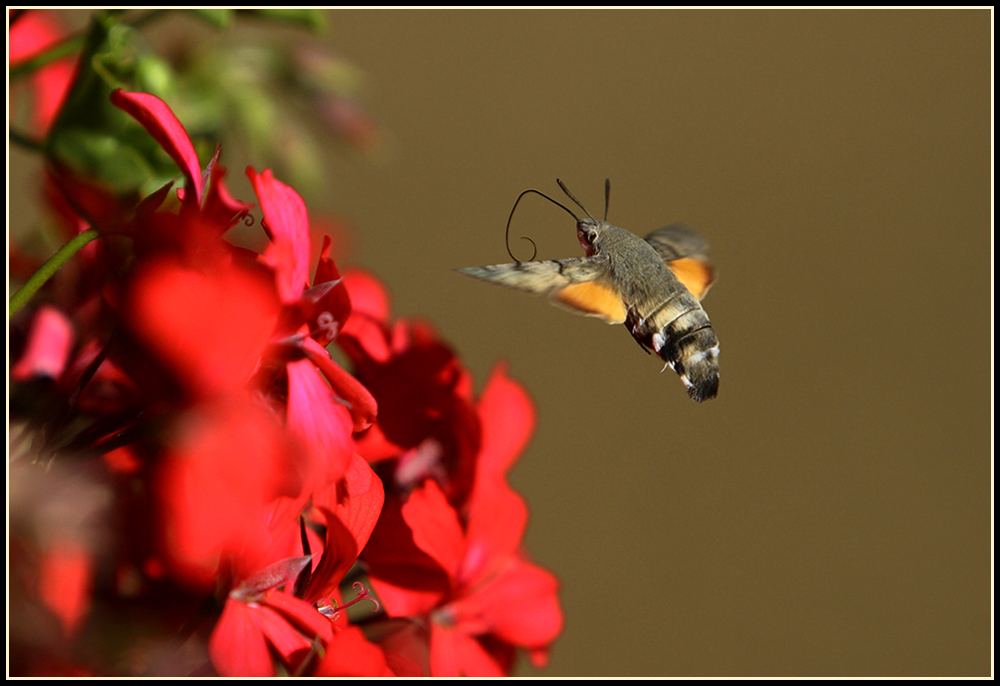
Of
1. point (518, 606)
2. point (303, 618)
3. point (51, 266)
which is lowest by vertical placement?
point (518, 606)

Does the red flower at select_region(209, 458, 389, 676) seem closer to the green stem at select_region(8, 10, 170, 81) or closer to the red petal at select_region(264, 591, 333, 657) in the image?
the red petal at select_region(264, 591, 333, 657)

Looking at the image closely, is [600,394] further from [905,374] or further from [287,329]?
[287,329]

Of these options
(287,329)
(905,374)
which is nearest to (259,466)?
(287,329)

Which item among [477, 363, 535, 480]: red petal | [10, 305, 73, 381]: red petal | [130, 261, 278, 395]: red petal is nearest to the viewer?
[130, 261, 278, 395]: red petal

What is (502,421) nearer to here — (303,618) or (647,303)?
(647,303)

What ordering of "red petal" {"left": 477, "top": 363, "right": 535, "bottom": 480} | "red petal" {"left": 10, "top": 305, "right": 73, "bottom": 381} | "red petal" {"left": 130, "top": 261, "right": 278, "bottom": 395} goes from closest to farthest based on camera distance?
"red petal" {"left": 130, "top": 261, "right": 278, "bottom": 395}
"red petal" {"left": 10, "top": 305, "right": 73, "bottom": 381}
"red petal" {"left": 477, "top": 363, "right": 535, "bottom": 480}

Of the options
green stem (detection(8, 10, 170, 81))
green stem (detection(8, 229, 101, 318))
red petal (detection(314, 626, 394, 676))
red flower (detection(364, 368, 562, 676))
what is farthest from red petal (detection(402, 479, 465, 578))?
green stem (detection(8, 10, 170, 81))

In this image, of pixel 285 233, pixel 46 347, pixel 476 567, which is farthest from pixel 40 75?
pixel 476 567
